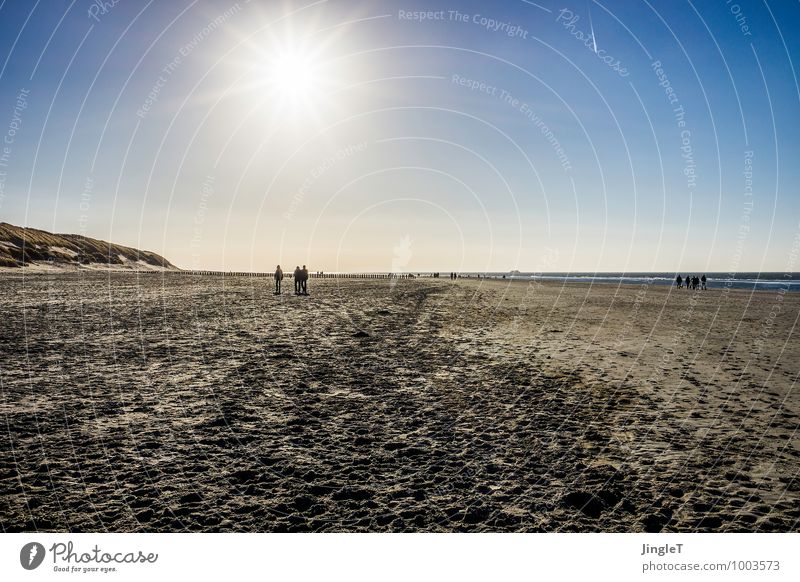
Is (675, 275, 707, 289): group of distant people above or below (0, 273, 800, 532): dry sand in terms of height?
above

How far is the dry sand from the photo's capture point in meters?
5.11

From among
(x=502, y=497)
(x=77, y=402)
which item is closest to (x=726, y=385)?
(x=502, y=497)

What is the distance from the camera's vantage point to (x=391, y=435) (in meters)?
7.47

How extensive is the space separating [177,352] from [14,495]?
357 inches
